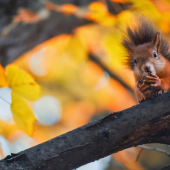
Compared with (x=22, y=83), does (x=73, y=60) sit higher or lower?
higher

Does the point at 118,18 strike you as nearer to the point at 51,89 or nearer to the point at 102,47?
the point at 102,47

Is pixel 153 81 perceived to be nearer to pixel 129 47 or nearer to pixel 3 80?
pixel 129 47

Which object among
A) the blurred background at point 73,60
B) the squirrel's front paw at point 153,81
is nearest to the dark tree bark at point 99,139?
the squirrel's front paw at point 153,81

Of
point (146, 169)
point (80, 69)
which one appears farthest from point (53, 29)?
point (146, 169)

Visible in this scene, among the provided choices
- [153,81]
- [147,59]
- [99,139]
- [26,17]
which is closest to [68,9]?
[26,17]

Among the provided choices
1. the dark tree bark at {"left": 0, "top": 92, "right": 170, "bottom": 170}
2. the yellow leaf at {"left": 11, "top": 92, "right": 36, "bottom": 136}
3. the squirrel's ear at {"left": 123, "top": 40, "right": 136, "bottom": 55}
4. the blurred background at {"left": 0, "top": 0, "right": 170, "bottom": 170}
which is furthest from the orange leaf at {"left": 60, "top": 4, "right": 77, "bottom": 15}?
the dark tree bark at {"left": 0, "top": 92, "right": 170, "bottom": 170}

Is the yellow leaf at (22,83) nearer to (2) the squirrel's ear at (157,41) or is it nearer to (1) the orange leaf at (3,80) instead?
(1) the orange leaf at (3,80)
